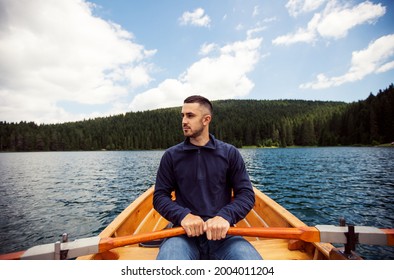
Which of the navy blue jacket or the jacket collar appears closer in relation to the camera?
the navy blue jacket

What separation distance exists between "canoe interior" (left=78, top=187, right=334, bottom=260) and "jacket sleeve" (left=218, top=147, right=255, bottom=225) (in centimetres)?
100

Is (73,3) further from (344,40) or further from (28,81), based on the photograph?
(344,40)

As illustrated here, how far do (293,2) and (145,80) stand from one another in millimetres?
2603

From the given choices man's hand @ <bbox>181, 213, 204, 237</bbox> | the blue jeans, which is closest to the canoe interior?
the blue jeans

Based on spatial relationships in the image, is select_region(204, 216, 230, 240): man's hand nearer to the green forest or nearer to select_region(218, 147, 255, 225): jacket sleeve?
select_region(218, 147, 255, 225): jacket sleeve

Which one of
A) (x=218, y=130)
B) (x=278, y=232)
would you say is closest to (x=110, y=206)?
(x=278, y=232)

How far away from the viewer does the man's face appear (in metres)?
2.46

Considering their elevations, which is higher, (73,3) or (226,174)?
(73,3)

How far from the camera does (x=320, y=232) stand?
218 centimetres

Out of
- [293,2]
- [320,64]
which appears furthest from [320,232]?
[293,2]

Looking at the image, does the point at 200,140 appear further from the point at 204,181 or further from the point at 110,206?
the point at 110,206

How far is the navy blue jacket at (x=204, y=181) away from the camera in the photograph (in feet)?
7.67

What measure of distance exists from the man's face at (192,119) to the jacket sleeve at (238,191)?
0.46 meters

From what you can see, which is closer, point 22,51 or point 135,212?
point 22,51
